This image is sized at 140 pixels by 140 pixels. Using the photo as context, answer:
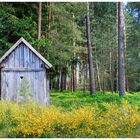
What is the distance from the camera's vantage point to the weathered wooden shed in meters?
17.7

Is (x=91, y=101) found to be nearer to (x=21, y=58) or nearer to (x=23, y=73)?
(x=23, y=73)

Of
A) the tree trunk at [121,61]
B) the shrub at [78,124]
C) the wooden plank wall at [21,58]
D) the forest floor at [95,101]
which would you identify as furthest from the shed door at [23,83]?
the shrub at [78,124]

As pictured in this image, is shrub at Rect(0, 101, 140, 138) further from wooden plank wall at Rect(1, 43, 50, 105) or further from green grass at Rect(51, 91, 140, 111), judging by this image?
wooden plank wall at Rect(1, 43, 50, 105)

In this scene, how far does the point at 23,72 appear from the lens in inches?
705

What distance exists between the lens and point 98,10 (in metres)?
45.0

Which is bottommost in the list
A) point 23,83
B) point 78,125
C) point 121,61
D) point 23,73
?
point 78,125

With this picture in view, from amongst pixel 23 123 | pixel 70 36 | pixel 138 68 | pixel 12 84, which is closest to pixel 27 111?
pixel 23 123

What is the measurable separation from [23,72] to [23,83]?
66 centimetres

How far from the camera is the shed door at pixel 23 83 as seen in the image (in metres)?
17.5

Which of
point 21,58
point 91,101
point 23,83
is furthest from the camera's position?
point 91,101

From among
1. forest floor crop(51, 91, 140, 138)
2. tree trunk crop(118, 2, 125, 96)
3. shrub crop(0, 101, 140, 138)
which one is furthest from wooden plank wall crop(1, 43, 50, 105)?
shrub crop(0, 101, 140, 138)

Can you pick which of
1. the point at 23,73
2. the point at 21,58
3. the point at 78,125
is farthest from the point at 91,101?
the point at 78,125

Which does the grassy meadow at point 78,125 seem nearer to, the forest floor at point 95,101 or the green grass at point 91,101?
the forest floor at point 95,101

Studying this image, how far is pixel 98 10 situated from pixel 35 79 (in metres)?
28.6
